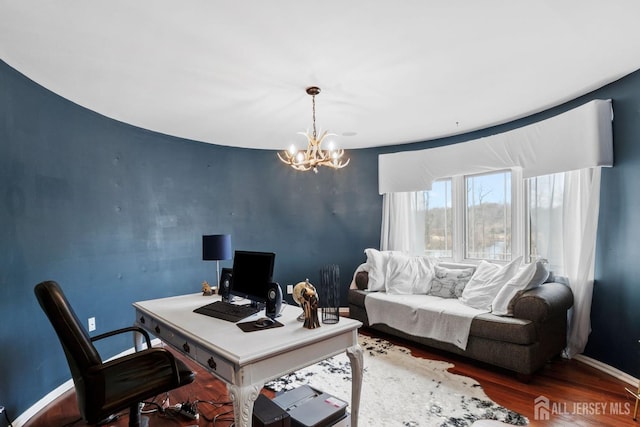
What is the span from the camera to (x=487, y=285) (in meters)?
3.36

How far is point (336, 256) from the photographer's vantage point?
5.06 metres

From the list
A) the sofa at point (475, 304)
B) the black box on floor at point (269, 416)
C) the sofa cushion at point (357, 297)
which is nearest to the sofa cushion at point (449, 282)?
the sofa at point (475, 304)

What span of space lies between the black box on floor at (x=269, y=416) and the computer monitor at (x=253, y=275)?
595mm

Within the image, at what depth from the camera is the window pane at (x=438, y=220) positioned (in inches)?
176

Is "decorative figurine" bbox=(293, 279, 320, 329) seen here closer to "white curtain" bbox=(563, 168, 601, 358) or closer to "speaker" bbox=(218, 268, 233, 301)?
"speaker" bbox=(218, 268, 233, 301)

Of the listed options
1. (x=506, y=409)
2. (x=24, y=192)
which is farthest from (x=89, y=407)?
(x=506, y=409)

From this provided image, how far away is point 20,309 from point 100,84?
176cm

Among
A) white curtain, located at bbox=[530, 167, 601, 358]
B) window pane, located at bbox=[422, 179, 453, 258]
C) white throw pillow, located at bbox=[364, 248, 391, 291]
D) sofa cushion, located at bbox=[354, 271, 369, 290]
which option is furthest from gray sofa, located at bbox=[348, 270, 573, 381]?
window pane, located at bbox=[422, 179, 453, 258]

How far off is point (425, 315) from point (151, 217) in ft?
10.4

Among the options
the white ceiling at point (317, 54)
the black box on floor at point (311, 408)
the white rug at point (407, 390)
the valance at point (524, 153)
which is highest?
the white ceiling at point (317, 54)

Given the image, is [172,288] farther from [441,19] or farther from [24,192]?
[441,19]

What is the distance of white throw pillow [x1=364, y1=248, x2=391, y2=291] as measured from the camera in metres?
4.16

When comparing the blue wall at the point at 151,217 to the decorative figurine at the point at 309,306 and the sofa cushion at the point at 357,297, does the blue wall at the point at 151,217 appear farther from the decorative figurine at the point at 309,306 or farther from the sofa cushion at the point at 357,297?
the decorative figurine at the point at 309,306

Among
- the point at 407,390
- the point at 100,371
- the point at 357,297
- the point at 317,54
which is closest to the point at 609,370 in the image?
the point at 407,390
